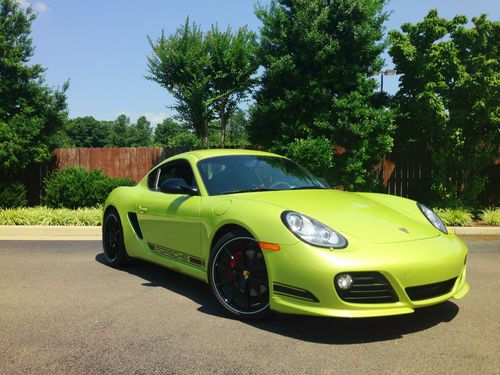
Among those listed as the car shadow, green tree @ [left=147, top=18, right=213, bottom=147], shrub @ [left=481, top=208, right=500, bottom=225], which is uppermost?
green tree @ [left=147, top=18, right=213, bottom=147]

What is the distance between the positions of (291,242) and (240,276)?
650 millimetres

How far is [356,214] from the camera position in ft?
13.1

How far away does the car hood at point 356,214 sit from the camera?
370cm

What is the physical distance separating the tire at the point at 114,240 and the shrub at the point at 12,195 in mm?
8177

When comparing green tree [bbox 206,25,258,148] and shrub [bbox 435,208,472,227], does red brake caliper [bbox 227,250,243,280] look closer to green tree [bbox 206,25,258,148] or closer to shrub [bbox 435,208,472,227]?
shrub [bbox 435,208,472,227]

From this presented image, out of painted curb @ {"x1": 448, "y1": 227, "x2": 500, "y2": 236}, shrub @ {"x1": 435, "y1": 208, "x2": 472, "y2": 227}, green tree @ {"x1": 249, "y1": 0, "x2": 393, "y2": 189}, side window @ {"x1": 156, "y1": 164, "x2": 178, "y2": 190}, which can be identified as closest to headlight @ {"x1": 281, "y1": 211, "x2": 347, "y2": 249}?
side window @ {"x1": 156, "y1": 164, "x2": 178, "y2": 190}

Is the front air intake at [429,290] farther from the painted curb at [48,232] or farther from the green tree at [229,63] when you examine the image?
the green tree at [229,63]

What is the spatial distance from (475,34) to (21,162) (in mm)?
12182

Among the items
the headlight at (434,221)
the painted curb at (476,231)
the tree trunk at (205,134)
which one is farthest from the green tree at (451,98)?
the headlight at (434,221)

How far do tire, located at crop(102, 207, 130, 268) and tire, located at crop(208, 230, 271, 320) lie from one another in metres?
2.18

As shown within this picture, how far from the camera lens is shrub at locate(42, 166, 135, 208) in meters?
12.0

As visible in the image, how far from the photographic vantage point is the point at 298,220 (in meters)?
3.69

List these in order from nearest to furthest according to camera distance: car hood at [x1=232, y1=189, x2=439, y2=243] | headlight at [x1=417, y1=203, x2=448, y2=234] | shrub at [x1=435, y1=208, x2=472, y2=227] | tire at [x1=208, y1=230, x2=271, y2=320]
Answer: car hood at [x1=232, y1=189, x2=439, y2=243]
tire at [x1=208, y1=230, x2=271, y2=320]
headlight at [x1=417, y1=203, x2=448, y2=234]
shrub at [x1=435, y1=208, x2=472, y2=227]

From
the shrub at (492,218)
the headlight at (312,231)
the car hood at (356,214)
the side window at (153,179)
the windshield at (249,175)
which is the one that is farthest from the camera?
the shrub at (492,218)
